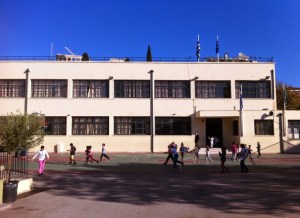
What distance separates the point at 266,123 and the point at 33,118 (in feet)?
95.2

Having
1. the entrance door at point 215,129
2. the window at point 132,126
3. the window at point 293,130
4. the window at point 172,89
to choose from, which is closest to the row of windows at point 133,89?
the window at point 172,89

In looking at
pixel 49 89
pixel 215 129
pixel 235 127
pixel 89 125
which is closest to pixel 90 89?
pixel 89 125

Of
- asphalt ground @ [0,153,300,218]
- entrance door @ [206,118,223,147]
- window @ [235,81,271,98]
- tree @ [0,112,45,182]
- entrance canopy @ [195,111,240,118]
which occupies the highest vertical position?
window @ [235,81,271,98]

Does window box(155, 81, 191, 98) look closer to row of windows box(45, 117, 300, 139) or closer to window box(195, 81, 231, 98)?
window box(195, 81, 231, 98)

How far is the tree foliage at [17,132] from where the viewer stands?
1474 centimetres

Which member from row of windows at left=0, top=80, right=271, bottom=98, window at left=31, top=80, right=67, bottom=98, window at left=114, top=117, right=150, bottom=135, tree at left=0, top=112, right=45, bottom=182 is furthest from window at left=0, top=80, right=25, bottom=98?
tree at left=0, top=112, right=45, bottom=182

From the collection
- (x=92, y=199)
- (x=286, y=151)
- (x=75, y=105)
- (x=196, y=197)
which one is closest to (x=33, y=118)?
(x=92, y=199)

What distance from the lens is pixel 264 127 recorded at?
39.3m

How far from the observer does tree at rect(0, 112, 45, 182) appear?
48.4ft

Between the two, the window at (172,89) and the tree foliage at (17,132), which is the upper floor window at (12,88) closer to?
the window at (172,89)

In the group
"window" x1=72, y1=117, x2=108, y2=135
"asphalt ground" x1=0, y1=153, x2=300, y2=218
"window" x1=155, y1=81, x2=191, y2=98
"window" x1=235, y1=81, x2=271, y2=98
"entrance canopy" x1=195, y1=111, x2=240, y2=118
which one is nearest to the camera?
Result: "asphalt ground" x1=0, y1=153, x2=300, y2=218

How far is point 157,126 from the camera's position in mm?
40469

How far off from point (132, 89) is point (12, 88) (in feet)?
42.2

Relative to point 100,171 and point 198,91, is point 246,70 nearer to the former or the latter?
point 198,91
